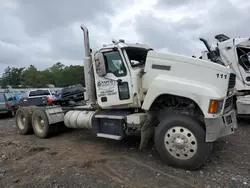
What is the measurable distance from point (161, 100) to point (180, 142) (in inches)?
42.2

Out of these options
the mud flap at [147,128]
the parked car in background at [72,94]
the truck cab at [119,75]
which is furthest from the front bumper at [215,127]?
the parked car in background at [72,94]

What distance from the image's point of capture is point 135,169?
15.0ft

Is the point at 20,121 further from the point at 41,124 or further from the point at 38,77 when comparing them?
the point at 38,77

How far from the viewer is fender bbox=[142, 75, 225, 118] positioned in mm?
4094

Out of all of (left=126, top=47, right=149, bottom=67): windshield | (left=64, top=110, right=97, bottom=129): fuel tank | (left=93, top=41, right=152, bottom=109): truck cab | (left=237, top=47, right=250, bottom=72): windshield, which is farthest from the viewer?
(left=237, top=47, right=250, bottom=72): windshield

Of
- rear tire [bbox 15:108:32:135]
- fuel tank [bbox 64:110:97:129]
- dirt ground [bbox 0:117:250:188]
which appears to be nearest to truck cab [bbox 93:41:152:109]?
fuel tank [bbox 64:110:97:129]

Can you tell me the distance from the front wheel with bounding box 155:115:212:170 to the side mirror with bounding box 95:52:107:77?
6.43 ft

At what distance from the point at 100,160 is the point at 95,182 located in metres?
1.07

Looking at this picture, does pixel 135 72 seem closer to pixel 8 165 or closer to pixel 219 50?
pixel 8 165

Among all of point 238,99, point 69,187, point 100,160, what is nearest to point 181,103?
point 100,160

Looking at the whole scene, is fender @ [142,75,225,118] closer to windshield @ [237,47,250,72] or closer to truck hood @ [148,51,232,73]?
truck hood @ [148,51,232,73]

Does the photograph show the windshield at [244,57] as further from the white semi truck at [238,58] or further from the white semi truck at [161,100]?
the white semi truck at [161,100]

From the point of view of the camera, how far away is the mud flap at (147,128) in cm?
489

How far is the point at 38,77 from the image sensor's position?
2697 inches
